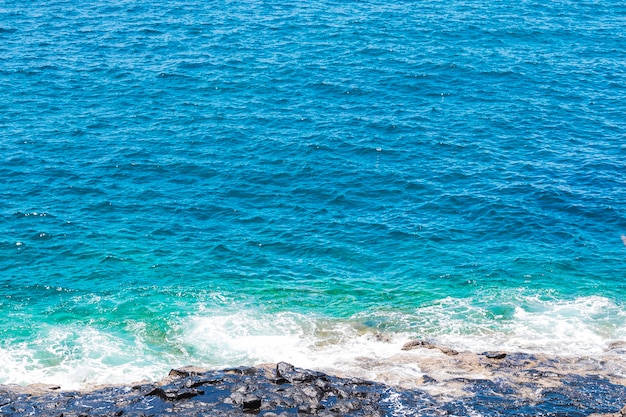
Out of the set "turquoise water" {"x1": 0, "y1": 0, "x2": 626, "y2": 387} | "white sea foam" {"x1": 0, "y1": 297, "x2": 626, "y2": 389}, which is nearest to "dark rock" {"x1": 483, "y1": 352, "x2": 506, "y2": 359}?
"white sea foam" {"x1": 0, "y1": 297, "x2": 626, "y2": 389}

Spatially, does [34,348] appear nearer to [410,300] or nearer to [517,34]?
[410,300]

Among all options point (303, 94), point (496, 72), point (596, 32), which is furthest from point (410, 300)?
point (596, 32)

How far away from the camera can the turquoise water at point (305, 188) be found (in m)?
57.5

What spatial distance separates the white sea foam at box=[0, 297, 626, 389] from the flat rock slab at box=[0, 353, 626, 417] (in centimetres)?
419

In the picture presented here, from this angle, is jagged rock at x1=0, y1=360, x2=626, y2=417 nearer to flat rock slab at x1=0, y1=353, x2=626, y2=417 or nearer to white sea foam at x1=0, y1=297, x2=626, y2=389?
flat rock slab at x1=0, y1=353, x2=626, y2=417

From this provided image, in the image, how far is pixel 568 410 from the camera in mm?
43781

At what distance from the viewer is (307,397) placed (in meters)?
44.5

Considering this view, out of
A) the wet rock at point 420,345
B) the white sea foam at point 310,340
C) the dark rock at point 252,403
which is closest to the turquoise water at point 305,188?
the white sea foam at point 310,340

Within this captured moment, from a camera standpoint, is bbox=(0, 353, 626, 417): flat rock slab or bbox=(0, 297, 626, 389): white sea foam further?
bbox=(0, 297, 626, 389): white sea foam

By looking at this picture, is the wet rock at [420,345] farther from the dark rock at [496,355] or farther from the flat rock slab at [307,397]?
the flat rock slab at [307,397]

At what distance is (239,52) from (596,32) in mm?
45450

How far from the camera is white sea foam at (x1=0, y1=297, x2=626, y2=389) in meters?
52.8

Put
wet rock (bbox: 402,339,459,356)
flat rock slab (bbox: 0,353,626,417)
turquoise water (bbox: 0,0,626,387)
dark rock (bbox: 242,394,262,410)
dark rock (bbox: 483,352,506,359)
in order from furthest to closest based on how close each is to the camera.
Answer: turquoise water (bbox: 0,0,626,387) < wet rock (bbox: 402,339,459,356) < dark rock (bbox: 483,352,506,359) < flat rock slab (bbox: 0,353,626,417) < dark rock (bbox: 242,394,262,410)

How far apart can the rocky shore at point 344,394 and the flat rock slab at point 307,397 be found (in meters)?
0.05
